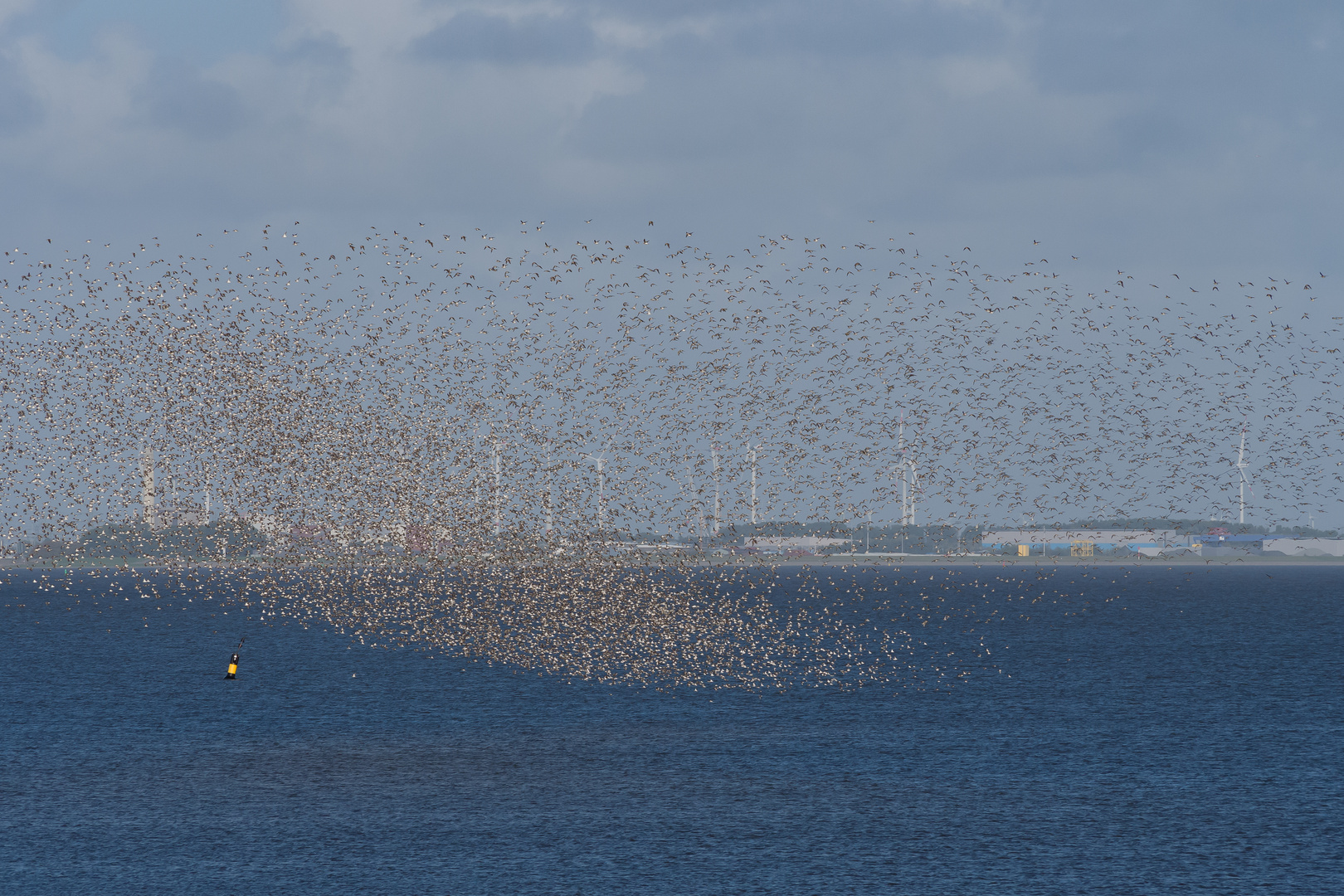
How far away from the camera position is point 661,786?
36062 millimetres

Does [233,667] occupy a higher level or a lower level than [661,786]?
higher

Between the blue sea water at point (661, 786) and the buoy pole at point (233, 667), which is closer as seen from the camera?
the blue sea water at point (661, 786)

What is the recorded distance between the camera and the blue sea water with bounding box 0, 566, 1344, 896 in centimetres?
2655

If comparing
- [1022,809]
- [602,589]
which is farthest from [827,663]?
[1022,809]

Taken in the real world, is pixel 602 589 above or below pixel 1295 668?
above

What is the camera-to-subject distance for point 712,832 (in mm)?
30141

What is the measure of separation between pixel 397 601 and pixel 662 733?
82842 millimetres

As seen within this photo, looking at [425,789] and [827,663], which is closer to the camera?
[425,789]

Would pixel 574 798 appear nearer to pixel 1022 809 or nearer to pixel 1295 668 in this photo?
pixel 1022 809

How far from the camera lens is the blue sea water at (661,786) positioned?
26.5 meters

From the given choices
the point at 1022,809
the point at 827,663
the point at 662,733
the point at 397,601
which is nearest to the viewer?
the point at 1022,809

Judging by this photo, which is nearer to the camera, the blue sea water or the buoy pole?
the blue sea water

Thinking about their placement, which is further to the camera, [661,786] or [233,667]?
[233,667]

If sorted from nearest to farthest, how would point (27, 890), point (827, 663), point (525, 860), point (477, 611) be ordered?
point (27, 890)
point (525, 860)
point (827, 663)
point (477, 611)
